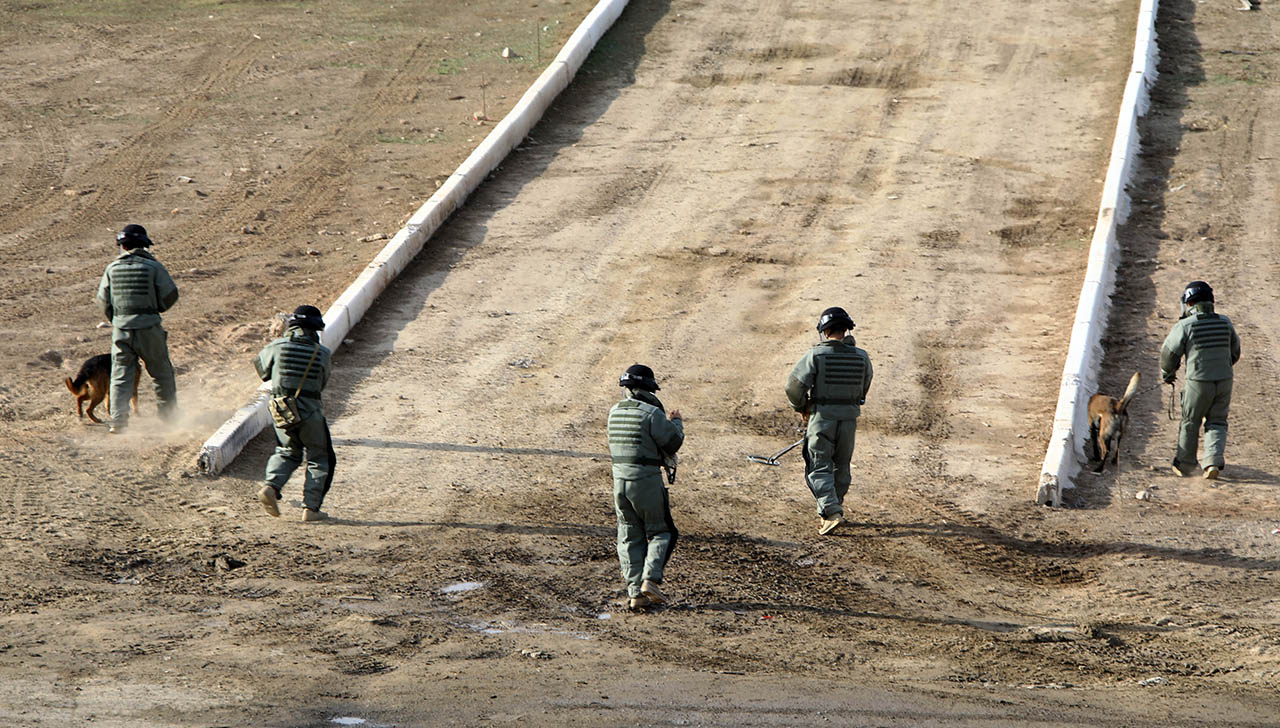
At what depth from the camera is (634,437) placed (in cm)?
916

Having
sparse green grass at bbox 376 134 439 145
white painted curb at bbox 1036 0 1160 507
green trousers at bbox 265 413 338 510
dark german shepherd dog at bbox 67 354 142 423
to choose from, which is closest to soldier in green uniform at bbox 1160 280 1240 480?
white painted curb at bbox 1036 0 1160 507

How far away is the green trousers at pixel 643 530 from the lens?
9148 millimetres

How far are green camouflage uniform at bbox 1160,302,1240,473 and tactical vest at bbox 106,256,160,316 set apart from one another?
8.56m

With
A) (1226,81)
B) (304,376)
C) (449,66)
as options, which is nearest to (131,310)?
(304,376)

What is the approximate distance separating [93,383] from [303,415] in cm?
275

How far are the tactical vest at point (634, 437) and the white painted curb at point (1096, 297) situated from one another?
3.89m

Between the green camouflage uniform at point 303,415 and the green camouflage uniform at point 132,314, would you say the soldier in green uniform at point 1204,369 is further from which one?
the green camouflage uniform at point 132,314

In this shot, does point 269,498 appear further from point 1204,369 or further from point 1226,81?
point 1226,81

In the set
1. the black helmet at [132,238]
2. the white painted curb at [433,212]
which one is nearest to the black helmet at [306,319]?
the white painted curb at [433,212]

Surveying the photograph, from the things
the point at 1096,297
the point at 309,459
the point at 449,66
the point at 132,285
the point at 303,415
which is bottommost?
the point at 309,459

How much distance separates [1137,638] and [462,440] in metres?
5.79

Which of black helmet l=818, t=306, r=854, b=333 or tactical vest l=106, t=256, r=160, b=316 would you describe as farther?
tactical vest l=106, t=256, r=160, b=316

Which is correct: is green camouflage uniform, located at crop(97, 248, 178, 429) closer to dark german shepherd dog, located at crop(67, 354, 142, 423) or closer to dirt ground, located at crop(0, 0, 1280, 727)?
dark german shepherd dog, located at crop(67, 354, 142, 423)

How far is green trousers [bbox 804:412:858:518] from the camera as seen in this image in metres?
10.6
